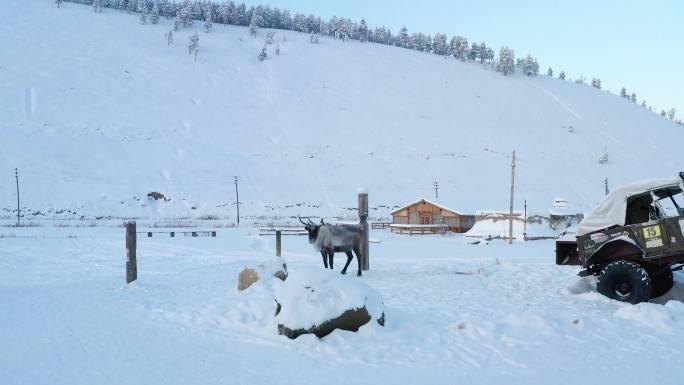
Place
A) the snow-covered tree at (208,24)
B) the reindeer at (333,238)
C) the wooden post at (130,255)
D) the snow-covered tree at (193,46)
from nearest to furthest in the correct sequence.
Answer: the wooden post at (130,255), the reindeer at (333,238), the snow-covered tree at (193,46), the snow-covered tree at (208,24)

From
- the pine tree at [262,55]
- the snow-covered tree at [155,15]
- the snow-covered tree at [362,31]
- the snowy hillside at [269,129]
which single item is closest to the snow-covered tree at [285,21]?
the snow-covered tree at [362,31]

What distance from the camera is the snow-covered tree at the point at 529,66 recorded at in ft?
437

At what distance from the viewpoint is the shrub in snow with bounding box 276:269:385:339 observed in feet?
24.5

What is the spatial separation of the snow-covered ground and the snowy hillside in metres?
41.6

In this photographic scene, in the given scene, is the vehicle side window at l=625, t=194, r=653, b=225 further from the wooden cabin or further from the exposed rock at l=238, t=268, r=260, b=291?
the wooden cabin

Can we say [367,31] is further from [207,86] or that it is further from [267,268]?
[267,268]

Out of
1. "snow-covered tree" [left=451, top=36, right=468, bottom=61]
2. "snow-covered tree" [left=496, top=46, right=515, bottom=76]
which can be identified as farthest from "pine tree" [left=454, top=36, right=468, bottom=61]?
"snow-covered tree" [left=496, top=46, right=515, bottom=76]

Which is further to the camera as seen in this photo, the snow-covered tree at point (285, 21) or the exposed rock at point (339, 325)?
the snow-covered tree at point (285, 21)

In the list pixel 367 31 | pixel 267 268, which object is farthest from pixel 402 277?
pixel 367 31

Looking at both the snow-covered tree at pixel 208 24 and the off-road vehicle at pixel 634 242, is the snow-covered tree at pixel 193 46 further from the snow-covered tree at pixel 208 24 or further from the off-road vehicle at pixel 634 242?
the off-road vehicle at pixel 634 242

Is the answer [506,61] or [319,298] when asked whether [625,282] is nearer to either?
[319,298]

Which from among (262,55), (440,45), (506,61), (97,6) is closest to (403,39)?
(440,45)

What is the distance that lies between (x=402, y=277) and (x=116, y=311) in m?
6.94

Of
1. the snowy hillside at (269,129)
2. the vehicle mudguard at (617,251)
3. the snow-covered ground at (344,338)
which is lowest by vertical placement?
the snow-covered ground at (344,338)
